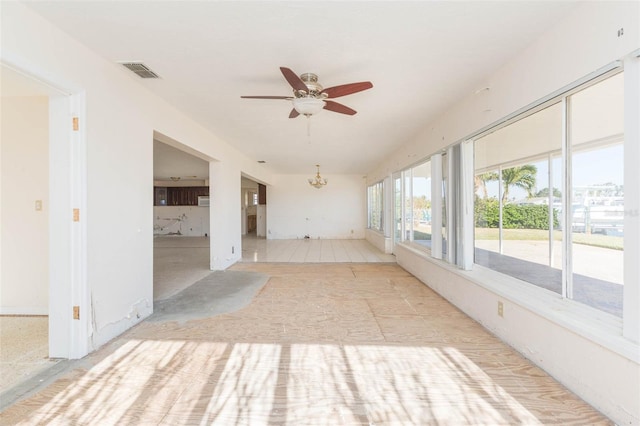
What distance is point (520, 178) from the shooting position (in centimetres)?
408

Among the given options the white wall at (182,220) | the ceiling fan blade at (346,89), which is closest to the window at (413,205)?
the ceiling fan blade at (346,89)

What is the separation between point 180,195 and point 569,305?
13.4m

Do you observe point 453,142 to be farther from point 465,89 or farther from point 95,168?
point 95,168

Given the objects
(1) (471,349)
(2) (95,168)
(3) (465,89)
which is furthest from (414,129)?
(2) (95,168)

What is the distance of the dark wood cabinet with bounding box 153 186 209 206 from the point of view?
12.7 meters

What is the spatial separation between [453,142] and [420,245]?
2641mm

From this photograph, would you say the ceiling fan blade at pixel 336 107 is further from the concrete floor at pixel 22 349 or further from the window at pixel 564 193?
the concrete floor at pixel 22 349

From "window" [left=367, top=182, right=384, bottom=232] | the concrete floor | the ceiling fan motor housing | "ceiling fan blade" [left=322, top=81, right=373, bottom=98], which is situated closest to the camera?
A: the concrete floor

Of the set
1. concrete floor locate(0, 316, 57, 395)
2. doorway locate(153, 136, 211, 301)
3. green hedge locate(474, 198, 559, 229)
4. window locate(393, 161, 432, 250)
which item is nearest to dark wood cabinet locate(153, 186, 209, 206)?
doorway locate(153, 136, 211, 301)

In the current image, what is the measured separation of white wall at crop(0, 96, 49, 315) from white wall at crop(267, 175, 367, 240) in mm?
8627

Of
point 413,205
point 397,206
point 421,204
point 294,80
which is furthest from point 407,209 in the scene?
point 294,80

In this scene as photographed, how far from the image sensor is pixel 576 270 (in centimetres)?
247

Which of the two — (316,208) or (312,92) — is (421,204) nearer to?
(312,92)

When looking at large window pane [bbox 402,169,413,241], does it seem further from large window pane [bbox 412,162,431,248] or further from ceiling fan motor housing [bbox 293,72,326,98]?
ceiling fan motor housing [bbox 293,72,326,98]
